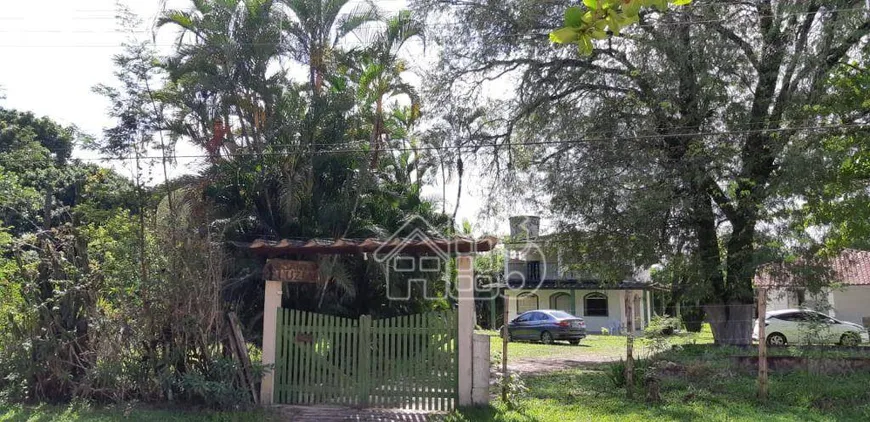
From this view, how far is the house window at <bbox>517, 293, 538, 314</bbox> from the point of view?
121 feet

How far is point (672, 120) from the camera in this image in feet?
49.2

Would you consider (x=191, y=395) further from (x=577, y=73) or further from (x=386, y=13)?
(x=577, y=73)

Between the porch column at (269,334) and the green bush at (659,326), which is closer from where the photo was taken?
the porch column at (269,334)

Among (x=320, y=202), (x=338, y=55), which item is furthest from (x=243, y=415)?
(x=338, y=55)

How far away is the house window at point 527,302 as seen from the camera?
3677 cm

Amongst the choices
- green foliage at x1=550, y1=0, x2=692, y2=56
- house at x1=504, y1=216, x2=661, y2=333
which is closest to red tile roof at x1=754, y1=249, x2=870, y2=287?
green foliage at x1=550, y1=0, x2=692, y2=56

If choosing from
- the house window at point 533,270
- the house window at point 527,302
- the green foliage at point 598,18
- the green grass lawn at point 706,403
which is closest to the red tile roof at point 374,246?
the green grass lawn at point 706,403

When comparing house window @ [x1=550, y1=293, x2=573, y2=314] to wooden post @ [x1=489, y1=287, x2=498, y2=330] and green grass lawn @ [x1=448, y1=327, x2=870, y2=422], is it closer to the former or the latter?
wooden post @ [x1=489, y1=287, x2=498, y2=330]

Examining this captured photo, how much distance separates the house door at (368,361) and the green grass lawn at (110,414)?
0.89m

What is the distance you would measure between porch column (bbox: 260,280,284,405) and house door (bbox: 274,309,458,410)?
83mm

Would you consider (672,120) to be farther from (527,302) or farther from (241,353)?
(527,302)

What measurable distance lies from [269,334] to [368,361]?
1522 mm

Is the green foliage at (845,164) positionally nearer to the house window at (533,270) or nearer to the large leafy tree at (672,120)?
the large leafy tree at (672,120)

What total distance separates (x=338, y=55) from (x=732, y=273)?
1060 cm
